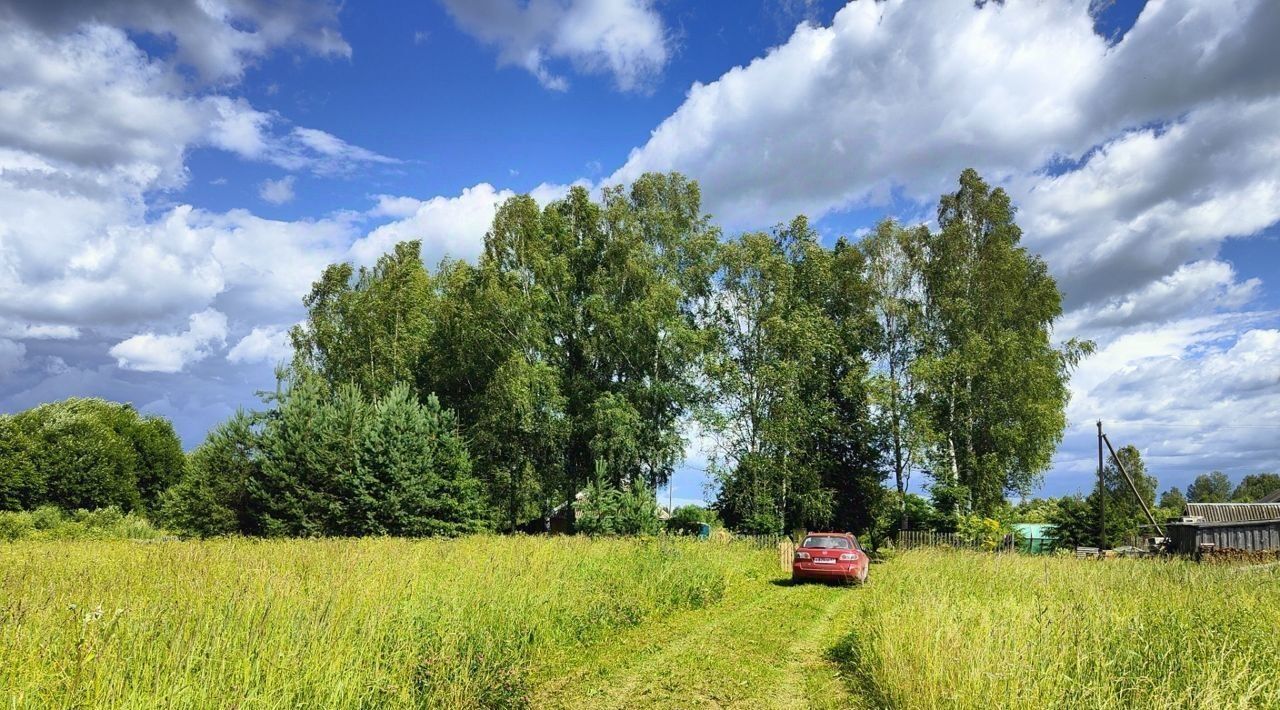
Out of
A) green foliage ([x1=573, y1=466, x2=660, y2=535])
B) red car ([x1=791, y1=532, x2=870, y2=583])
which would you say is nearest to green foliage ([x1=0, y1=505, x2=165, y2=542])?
green foliage ([x1=573, y1=466, x2=660, y2=535])

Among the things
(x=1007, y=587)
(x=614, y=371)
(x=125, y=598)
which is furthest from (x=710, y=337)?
(x=125, y=598)

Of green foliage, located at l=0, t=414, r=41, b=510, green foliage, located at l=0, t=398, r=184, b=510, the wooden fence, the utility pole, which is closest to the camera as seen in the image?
the utility pole

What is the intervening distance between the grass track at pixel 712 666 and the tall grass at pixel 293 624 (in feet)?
1.79

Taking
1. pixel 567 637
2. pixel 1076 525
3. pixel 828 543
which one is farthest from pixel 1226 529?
pixel 567 637

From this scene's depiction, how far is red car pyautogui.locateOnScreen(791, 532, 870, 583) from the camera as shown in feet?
63.6

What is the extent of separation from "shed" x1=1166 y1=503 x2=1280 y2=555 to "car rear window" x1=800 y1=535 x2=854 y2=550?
25.7ft

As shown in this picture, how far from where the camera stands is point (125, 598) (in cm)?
646

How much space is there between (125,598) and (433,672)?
2.88 meters

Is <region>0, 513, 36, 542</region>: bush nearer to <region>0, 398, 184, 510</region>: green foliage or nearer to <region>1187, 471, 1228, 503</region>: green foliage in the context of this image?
<region>0, 398, 184, 510</region>: green foliage

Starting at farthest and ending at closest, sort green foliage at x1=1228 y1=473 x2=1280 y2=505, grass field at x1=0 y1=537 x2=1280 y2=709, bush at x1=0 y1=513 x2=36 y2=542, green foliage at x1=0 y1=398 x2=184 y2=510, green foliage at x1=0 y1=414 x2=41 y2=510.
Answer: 1. green foliage at x1=1228 y1=473 x2=1280 y2=505
2. green foliage at x1=0 y1=398 x2=184 y2=510
3. green foliage at x1=0 y1=414 x2=41 y2=510
4. bush at x1=0 y1=513 x2=36 y2=542
5. grass field at x1=0 y1=537 x2=1280 y2=709

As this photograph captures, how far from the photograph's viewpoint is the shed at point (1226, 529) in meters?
16.9

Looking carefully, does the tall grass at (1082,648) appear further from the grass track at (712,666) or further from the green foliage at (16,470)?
the green foliage at (16,470)

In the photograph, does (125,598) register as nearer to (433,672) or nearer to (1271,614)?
(433,672)

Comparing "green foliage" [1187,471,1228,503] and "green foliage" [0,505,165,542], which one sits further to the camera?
"green foliage" [1187,471,1228,503]
